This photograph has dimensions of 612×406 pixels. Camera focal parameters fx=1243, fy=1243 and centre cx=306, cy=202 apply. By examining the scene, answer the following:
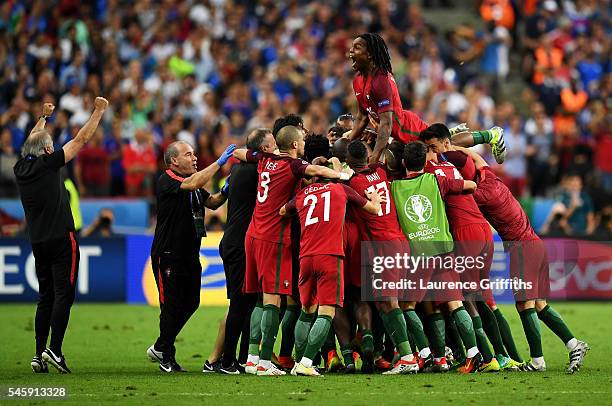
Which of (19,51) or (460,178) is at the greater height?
(19,51)

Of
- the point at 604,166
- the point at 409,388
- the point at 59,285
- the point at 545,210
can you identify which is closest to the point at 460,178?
the point at 409,388

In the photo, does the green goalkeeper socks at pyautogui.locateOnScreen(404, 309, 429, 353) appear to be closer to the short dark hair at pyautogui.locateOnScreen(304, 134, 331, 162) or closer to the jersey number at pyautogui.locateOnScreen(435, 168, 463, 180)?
the jersey number at pyautogui.locateOnScreen(435, 168, 463, 180)

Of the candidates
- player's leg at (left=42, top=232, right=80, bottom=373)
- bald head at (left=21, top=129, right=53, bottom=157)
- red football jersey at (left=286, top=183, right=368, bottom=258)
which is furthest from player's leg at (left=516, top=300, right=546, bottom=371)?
bald head at (left=21, top=129, right=53, bottom=157)

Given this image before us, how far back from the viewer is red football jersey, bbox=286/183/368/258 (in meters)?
12.0

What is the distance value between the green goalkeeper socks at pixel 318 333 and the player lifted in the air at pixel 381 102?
2006mm

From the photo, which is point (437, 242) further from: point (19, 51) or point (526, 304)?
point (19, 51)

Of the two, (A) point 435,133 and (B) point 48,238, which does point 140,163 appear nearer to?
(B) point 48,238

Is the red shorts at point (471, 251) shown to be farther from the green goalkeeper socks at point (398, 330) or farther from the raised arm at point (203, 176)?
the raised arm at point (203, 176)

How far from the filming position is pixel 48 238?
12.5m

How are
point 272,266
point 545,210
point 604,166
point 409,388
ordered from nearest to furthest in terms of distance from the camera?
1. point 409,388
2. point 272,266
3. point 545,210
4. point 604,166

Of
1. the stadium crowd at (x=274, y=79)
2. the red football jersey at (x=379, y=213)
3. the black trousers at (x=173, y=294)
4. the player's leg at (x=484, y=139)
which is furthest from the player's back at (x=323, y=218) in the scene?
the stadium crowd at (x=274, y=79)

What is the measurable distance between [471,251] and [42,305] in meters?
4.42

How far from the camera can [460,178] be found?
494 inches

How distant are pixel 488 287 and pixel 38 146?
482 centimetres
